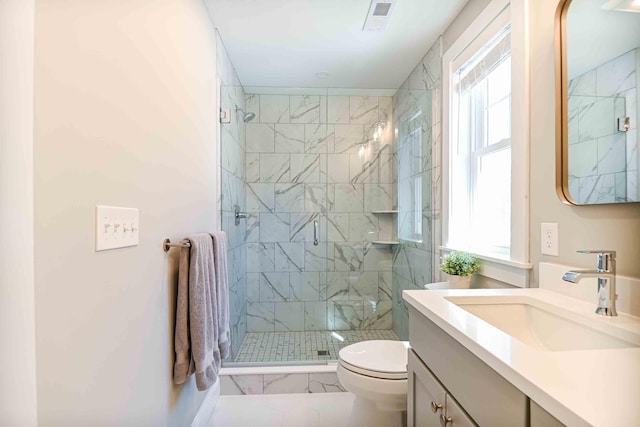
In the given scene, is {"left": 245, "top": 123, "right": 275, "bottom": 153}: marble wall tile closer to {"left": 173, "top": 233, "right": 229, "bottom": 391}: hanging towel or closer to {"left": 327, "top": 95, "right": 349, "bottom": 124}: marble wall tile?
{"left": 327, "top": 95, "right": 349, "bottom": 124}: marble wall tile

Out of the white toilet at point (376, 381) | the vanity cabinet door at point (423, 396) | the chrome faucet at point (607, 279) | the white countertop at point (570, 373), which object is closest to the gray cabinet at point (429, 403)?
the vanity cabinet door at point (423, 396)

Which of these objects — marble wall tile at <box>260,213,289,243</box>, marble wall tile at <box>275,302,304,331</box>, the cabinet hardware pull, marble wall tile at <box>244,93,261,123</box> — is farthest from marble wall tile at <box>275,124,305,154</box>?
the cabinet hardware pull

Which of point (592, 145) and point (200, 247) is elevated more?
point (592, 145)

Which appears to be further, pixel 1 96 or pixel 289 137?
pixel 289 137

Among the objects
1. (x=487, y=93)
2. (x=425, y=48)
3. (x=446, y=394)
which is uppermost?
(x=425, y=48)

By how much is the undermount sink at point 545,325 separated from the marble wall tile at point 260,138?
2.37 m

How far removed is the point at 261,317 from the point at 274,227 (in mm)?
855

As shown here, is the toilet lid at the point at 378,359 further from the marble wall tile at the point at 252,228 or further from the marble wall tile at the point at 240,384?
the marble wall tile at the point at 252,228

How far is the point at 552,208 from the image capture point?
121cm

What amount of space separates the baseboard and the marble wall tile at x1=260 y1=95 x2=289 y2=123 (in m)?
2.26

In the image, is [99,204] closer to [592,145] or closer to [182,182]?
[182,182]

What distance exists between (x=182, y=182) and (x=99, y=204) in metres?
0.67

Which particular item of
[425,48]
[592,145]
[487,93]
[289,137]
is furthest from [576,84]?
[289,137]

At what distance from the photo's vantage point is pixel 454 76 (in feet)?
6.68
